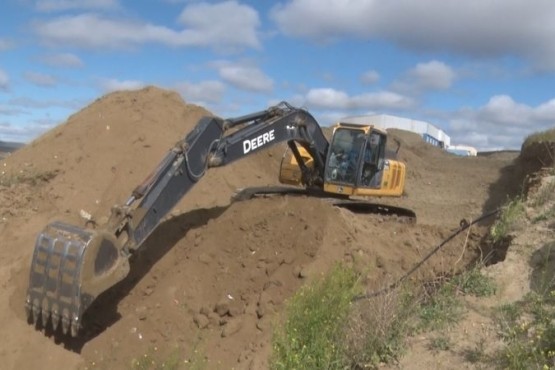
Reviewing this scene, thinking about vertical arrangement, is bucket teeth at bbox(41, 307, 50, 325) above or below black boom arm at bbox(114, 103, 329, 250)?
below

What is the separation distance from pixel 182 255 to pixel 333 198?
3561 millimetres

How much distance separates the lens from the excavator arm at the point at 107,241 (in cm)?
735

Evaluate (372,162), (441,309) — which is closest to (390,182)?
(372,162)

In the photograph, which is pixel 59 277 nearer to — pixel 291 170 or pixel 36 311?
pixel 36 311

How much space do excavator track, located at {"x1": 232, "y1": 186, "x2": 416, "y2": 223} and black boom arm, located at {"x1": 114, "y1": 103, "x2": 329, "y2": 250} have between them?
1.10 meters

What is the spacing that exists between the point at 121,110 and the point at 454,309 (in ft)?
34.3

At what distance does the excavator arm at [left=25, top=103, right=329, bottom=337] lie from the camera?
7.35m

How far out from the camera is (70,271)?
24.1 ft

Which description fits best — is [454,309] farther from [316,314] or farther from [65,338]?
[65,338]

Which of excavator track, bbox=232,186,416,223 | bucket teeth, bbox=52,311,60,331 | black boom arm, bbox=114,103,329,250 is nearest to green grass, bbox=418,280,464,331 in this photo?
black boom arm, bbox=114,103,329,250

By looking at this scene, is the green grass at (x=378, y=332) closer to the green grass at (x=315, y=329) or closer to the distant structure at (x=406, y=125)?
the green grass at (x=315, y=329)

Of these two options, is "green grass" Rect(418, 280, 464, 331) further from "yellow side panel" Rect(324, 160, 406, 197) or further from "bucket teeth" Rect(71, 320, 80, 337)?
"yellow side panel" Rect(324, 160, 406, 197)

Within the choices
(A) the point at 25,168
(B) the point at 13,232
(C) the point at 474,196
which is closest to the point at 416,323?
(B) the point at 13,232

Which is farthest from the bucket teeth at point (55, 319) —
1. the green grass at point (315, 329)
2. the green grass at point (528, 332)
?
the green grass at point (528, 332)
